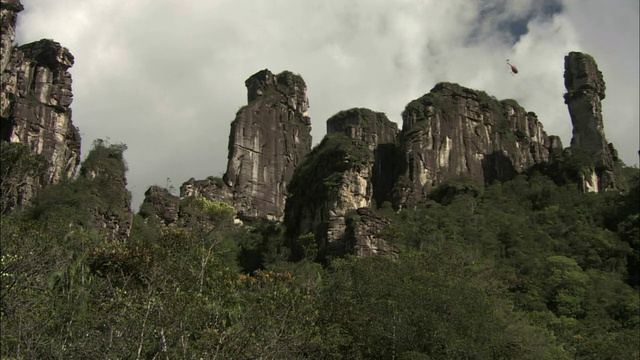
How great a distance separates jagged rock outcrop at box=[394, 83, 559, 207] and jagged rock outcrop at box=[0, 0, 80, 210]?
35.0 meters

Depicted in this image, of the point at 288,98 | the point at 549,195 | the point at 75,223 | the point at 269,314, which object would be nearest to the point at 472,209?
the point at 549,195

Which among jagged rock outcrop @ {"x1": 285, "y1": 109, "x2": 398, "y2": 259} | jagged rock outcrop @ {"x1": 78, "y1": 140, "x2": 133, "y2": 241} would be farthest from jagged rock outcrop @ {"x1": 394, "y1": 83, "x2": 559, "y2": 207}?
jagged rock outcrop @ {"x1": 78, "y1": 140, "x2": 133, "y2": 241}

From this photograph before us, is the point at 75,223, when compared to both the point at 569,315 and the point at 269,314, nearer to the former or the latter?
the point at 269,314

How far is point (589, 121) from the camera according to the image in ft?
293

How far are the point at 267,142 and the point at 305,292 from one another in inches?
2436

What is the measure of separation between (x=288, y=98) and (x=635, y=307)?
57298 mm

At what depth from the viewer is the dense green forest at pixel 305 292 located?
71.0 ft

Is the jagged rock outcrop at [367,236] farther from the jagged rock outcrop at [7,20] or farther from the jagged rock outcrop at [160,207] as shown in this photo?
the jagged rock outcrop at [7,20]

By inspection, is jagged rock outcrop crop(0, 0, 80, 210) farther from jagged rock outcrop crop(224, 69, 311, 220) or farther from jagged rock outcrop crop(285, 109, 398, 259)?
jagged rock outcrop crop(224, 69, 311, 220)

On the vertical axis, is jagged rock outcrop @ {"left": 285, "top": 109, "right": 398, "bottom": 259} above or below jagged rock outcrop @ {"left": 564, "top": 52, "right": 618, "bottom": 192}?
below

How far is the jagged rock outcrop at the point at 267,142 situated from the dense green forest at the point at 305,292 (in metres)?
20.3

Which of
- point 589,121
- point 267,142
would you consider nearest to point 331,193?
point 267,142

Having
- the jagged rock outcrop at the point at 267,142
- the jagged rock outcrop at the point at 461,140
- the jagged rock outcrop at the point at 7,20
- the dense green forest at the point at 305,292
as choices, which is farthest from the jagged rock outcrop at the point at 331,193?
the jagged rock outcrop at the point at 7,20

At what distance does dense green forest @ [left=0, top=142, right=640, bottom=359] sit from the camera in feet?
71.0
